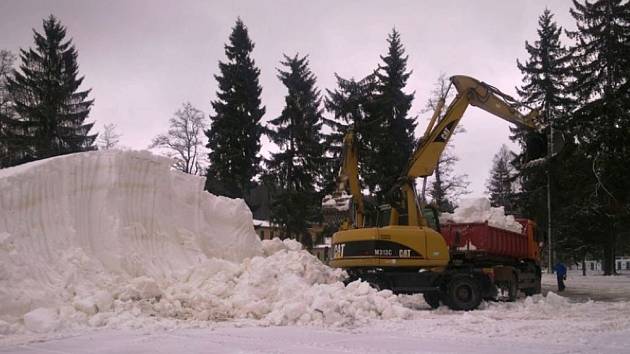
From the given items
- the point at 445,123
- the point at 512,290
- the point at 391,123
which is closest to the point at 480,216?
the point at 512,290

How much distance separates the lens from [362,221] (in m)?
17.3

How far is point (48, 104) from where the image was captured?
3809cm

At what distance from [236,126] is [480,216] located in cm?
2174

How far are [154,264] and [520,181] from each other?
111 feet

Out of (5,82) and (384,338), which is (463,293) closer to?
(384,338)

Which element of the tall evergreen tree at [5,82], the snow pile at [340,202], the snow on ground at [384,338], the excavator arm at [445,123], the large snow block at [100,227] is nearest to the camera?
the snow on ground at [384,338]

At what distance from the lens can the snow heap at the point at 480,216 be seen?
1909cm

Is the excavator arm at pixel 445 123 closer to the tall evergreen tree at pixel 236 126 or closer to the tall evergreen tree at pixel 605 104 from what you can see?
the tall evergreen tree at pixel 605 104

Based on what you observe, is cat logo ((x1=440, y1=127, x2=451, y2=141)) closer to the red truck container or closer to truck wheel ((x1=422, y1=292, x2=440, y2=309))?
the red truck container

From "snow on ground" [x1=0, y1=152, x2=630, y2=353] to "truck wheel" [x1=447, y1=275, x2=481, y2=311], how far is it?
15.3 inches

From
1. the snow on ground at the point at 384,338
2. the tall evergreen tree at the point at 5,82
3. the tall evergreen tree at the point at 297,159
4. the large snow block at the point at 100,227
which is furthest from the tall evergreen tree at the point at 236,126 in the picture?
the snow on ground at the point at 384,338

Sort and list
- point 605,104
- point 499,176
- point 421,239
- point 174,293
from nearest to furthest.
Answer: point 174,293 → point 421,239 → point 605,104 → point 499,176

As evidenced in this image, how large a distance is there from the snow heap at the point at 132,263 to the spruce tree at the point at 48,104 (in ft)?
79.1

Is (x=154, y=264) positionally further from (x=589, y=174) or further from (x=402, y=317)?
(x=589, y=174)
